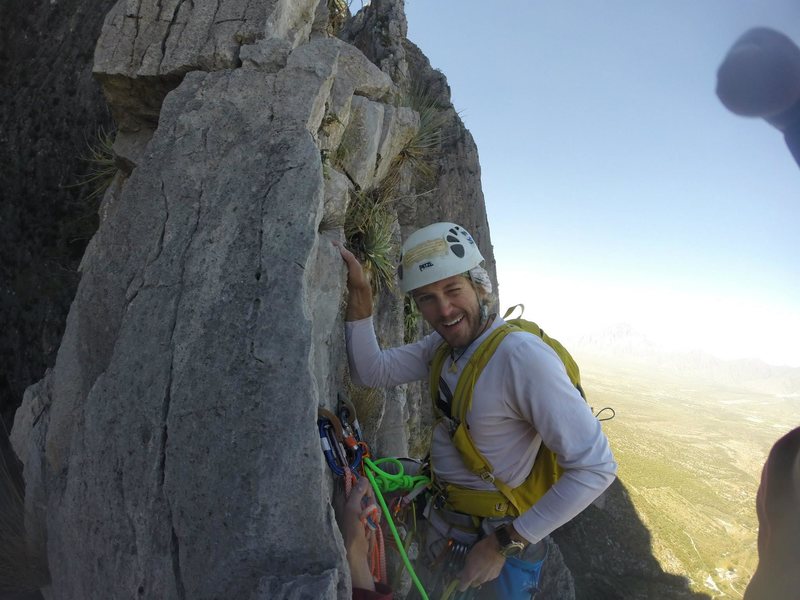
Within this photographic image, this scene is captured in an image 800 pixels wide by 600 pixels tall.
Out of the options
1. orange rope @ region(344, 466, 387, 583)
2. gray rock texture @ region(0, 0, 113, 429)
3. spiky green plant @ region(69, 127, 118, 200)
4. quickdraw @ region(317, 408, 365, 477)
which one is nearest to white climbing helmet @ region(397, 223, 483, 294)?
quickdraw @ region(317, 408, 365, 477)

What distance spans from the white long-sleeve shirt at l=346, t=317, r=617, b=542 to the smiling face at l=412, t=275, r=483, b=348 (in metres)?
0.11

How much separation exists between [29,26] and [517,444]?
9.18 m

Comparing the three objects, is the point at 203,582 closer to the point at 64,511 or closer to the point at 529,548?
the point at 64,511

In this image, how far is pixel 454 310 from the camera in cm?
353

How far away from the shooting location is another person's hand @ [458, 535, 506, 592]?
324cm

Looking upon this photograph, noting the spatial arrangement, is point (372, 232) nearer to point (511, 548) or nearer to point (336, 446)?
point (336, 446)

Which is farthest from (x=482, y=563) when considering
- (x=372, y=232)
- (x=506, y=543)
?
(x=372, y=232)

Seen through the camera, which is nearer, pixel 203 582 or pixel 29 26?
pixel 203 582

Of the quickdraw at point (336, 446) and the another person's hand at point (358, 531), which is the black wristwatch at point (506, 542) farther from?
the quickdraw at point (336, 446)

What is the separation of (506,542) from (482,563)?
256 mm

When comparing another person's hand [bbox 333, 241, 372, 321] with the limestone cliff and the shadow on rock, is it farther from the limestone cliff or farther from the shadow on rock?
the shadow on rock

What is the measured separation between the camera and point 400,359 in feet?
14.2

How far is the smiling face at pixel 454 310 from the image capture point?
3518 mm

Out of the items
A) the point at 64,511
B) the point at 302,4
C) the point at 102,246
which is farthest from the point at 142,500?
the point at 302,4
